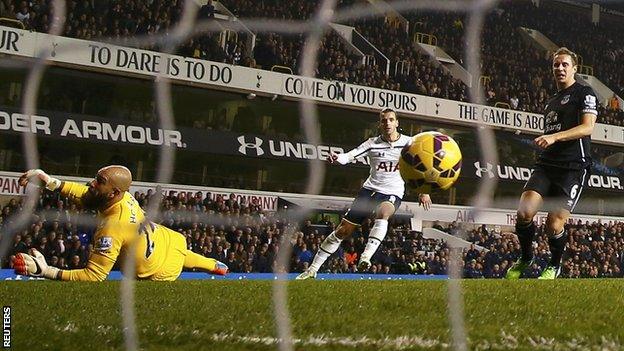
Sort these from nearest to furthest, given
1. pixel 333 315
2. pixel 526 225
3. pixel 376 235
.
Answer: pixel 333 315 < pixel 526 225 < pixel 376 235

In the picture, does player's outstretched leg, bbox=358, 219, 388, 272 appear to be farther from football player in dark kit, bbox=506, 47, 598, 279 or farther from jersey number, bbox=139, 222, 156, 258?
jersey number, bbox=139, 222, 156, 258

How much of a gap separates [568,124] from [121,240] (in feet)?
11.5

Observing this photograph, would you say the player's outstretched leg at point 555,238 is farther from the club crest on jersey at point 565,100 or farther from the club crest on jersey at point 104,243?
the club crest on jersey at point 104,243

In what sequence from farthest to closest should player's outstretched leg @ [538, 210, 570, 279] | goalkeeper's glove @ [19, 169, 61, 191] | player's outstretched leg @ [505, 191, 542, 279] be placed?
1. player's outstretched leg @ [538, 210, 570, 279]
2. player's outstretched leg @ [505, 191, 542, 279]
3. goalkeeper's glove @ [19, 169, 61, 191]

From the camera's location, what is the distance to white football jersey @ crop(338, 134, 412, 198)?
8.07 metres

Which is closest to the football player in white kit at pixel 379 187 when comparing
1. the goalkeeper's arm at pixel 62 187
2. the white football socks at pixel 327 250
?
the white football socks at pixel 327 250

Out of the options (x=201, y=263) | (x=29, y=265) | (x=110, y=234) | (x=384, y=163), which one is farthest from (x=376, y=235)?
(x=29, y=265)

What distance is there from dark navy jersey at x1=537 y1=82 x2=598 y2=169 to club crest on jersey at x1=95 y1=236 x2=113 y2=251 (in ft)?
11.2

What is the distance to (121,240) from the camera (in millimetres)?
5969

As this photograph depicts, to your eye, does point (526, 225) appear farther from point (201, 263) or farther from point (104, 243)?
point (104, 243)

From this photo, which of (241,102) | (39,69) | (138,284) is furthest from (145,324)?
(241,102)

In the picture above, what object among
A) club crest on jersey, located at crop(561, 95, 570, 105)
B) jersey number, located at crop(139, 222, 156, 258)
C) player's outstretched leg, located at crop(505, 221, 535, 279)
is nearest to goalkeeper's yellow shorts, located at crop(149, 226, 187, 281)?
jersey number, located at crop(139, 222, 156, 258)

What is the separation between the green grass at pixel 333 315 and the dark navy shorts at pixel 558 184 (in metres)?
0.67

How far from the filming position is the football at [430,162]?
5.82 metres
